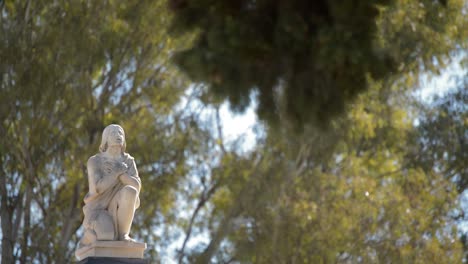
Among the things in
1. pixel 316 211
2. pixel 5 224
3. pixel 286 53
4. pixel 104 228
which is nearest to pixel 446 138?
pixel 316 211

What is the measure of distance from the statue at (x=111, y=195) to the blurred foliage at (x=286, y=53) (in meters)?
5.49

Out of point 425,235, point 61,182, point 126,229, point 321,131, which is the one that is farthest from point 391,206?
A: point 321,131

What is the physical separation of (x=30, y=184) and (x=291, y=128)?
46.9 feet

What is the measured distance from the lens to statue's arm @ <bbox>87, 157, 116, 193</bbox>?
11656 millimetres

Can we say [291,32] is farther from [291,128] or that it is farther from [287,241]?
[287,241]

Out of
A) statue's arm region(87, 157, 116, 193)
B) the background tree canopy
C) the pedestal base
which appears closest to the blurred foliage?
the pedestal base

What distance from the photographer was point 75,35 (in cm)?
1995

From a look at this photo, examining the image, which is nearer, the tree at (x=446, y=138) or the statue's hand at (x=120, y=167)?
the statue's hand at (x=120, y=167)

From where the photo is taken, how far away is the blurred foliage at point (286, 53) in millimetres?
5867

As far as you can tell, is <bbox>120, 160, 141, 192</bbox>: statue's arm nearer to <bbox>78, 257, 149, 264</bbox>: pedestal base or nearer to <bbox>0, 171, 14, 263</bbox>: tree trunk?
<bbox>78, 257, 149, 264</bbox>: pedestal base

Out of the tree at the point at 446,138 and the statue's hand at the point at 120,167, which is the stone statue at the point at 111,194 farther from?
the tree at the point at 446,138

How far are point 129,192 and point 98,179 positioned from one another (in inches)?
15.4

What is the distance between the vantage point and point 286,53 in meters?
6.01

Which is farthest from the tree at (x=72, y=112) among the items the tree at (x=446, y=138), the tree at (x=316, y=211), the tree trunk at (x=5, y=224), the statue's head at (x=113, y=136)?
the statue's head at (x=113, y=136)
